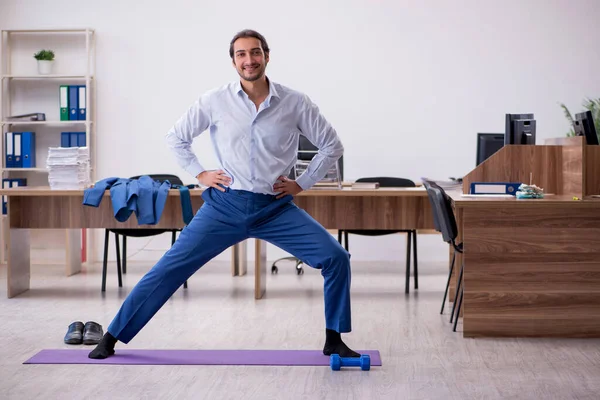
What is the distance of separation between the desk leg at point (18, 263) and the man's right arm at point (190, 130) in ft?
7.12

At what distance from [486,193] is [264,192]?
154 cm

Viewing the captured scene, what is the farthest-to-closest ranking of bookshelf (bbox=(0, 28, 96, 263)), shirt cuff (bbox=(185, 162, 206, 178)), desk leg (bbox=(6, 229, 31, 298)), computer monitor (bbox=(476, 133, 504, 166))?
bookshelf (bbox=(0, 28, 96, 263)) < computer monitor (bbox=(476, 133, 504, 166)) < desk leg (bbox=(6, 229, 31, 298)) < shirt cuff (bbox=(185, 162, 206, 178))

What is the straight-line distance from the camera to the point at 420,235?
25.2ft

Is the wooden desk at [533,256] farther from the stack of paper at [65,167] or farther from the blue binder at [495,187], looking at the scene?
the stack of paper at [65,167]

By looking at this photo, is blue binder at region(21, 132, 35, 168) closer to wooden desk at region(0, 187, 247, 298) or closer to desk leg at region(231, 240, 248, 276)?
wooden desk at region(0, 187, 247, 298)

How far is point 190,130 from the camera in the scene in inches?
149

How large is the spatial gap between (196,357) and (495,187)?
6.14 ft

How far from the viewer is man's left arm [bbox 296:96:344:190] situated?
368 centimetres

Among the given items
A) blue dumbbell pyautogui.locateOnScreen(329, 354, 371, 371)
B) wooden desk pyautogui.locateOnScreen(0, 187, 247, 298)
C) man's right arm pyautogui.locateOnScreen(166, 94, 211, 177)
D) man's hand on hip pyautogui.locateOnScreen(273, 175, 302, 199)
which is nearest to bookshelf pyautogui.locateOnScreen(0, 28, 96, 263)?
wooden desk pyautogui.locateOnScreen(0, 187, 247, 298)

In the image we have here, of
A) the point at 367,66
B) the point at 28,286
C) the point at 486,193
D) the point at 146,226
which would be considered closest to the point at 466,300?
the point at 486,193

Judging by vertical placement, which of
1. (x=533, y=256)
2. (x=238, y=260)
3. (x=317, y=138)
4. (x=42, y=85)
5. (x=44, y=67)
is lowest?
(x=238, y=260)

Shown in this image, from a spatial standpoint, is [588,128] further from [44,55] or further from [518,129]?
[44,55]

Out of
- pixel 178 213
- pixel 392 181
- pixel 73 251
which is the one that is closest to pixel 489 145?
pixel 392 181

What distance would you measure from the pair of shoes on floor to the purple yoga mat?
17 centimetres
